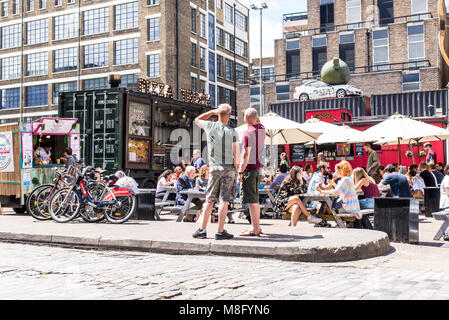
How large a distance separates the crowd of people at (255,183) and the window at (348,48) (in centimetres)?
3644

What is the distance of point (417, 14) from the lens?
45625mm

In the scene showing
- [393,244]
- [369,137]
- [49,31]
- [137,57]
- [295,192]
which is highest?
[49,31]

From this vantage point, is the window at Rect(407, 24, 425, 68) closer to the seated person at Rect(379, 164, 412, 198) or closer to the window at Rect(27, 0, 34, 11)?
the window at Rect(27, 0, 34, 11)

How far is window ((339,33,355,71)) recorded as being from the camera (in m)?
48.3

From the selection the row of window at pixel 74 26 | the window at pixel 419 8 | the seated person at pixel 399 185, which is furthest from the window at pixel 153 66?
the seated person at pixel 399 185

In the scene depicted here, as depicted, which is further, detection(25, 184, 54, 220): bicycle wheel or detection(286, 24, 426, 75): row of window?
detection(286, 24, 426, 75): row of window

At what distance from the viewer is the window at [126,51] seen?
43594mm

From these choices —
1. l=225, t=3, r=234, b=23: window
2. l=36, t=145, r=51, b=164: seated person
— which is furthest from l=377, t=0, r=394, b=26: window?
l=36, t=145, r=51, b=164: seated person

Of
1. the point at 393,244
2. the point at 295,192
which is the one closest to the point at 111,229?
the point at 295,192

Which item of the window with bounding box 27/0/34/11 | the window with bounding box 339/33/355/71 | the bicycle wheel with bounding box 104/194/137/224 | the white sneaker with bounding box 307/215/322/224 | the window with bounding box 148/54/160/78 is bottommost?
the white sneaker with bounding box 307/215/322/224

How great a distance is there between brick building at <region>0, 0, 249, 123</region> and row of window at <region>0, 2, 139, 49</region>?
3.2 inches
